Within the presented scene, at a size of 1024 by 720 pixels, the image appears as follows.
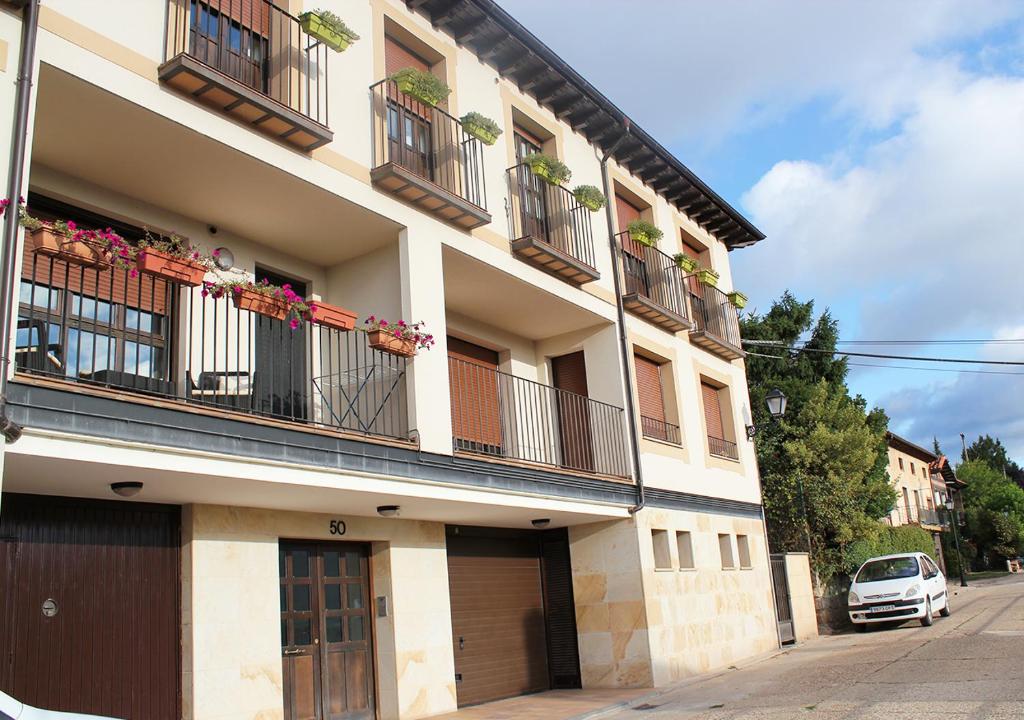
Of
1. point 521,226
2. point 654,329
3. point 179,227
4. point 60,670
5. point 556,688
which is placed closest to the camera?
point 60,670

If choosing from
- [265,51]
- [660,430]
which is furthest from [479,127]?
[660,430]

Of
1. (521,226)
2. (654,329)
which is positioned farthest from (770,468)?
(521,226)

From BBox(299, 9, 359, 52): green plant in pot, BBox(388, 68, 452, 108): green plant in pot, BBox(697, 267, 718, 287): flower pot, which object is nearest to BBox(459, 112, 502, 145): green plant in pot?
BBox(388, 68, 452, 108): green plant in pot

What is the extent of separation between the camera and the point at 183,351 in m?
9.03

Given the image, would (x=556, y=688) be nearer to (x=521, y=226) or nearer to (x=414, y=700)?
(x=414, y=700)

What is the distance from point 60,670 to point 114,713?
0.63 meters

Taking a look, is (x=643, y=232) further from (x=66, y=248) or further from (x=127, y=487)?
(x=66, y=248)

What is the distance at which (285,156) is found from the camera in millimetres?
8766

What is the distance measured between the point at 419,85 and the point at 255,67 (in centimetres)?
185

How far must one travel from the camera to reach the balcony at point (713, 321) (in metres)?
17.2

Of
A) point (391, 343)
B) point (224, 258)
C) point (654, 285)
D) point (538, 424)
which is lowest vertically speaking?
point (538, 424)

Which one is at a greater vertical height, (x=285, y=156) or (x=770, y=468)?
(x=285, y=156)

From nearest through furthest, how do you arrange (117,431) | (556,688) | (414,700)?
(117,431) < (414,700) < (556,688)

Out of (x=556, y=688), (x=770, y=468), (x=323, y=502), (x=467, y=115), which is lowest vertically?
(x=556, y=688)
